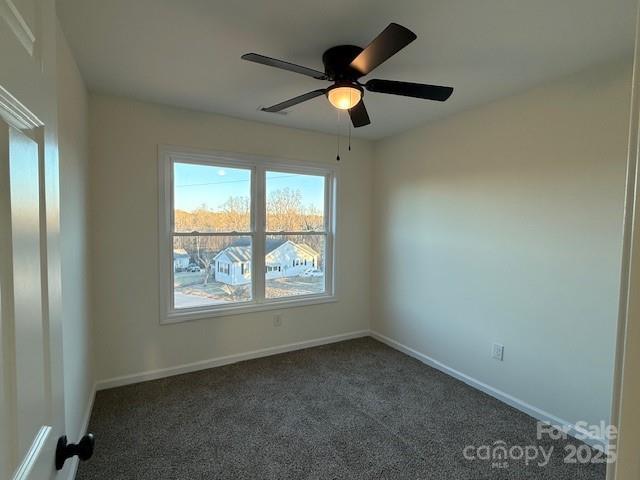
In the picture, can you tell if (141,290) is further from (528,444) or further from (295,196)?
(528,444)

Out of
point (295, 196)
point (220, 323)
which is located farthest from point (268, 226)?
point (220, 323)

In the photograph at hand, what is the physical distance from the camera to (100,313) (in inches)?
113

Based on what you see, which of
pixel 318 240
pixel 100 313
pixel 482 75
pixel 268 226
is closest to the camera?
pixel 482 75

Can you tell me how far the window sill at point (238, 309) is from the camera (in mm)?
3178

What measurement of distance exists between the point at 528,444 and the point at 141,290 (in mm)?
3253

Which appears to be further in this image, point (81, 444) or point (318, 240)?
point (318, 240)

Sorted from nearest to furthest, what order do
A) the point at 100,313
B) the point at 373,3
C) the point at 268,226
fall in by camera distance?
the point at 373,3, the point at 100,313, the point at 268,226

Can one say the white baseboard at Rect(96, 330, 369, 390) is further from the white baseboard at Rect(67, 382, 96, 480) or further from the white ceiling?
the white ceiling

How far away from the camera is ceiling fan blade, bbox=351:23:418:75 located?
140 centimetres

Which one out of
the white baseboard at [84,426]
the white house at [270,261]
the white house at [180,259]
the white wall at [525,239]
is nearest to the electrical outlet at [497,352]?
the white wall at [525,239]

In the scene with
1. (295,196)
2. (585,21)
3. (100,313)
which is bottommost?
(100,313)

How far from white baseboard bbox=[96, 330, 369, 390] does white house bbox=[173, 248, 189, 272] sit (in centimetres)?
94

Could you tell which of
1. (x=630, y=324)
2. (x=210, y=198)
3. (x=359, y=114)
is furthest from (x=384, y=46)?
(x=210, y=198)

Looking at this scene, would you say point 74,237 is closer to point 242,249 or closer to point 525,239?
point 242,249
